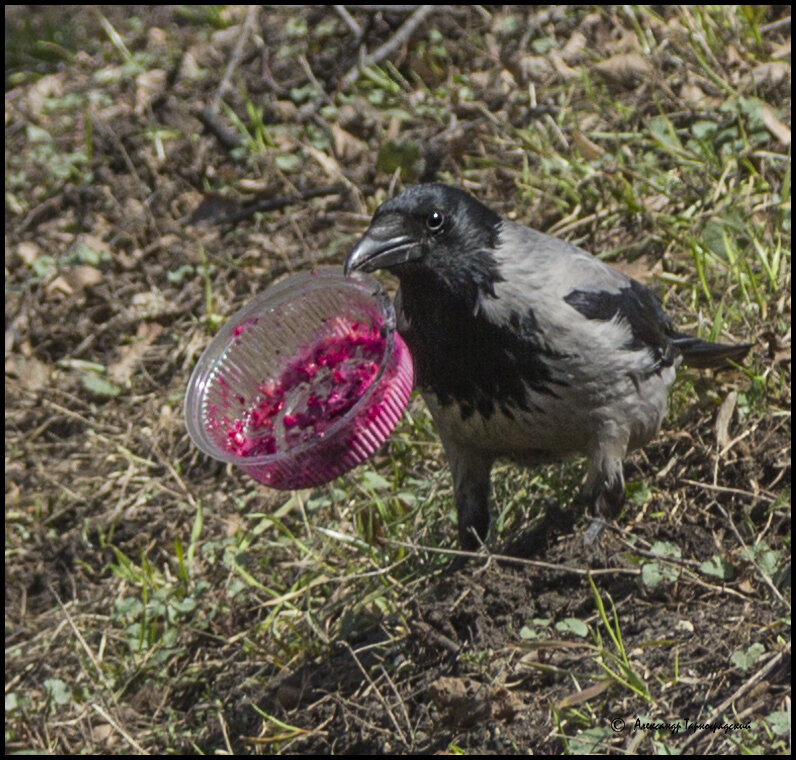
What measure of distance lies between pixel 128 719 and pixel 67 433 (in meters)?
1.80

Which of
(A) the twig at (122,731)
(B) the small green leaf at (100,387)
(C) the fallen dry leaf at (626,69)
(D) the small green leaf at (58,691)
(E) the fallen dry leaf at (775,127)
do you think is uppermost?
(E) the fallen dry leaf at (775,127)

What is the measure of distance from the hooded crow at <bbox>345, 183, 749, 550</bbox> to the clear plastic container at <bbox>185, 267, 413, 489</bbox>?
18 centimetres

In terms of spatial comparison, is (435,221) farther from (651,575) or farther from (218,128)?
(218,128)

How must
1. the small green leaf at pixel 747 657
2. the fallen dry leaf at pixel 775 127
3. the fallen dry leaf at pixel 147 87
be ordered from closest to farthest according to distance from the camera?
the small green leaf at pixel 747 657 → the fallen dry leaf at pixel 775 127 → the fallen dry leaf at pixel 147 87

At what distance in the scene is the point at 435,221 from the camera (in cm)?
380

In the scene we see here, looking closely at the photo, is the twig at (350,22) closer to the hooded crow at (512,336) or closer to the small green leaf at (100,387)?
the small green leaf at (100,387)

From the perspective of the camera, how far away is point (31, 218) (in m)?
6.63

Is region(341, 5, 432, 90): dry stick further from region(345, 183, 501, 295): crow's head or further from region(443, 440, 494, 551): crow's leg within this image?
region(443, 440, 494, 551): crow's leg

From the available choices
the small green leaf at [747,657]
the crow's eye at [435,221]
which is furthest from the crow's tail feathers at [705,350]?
the small green leaf at [747,657]

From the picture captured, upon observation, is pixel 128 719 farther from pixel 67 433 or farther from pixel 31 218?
pixel 31 218

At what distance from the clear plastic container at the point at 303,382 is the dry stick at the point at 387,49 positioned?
2.58 metres

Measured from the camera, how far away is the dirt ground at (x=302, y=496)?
3.70m

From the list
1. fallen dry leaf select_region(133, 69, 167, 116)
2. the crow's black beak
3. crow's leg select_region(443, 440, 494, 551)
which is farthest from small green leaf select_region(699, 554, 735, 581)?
fallen dry leaf select_region(133, 69, 167, 116)

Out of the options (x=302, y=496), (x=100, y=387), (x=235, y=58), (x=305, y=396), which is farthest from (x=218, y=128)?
(x=305, y=396)
